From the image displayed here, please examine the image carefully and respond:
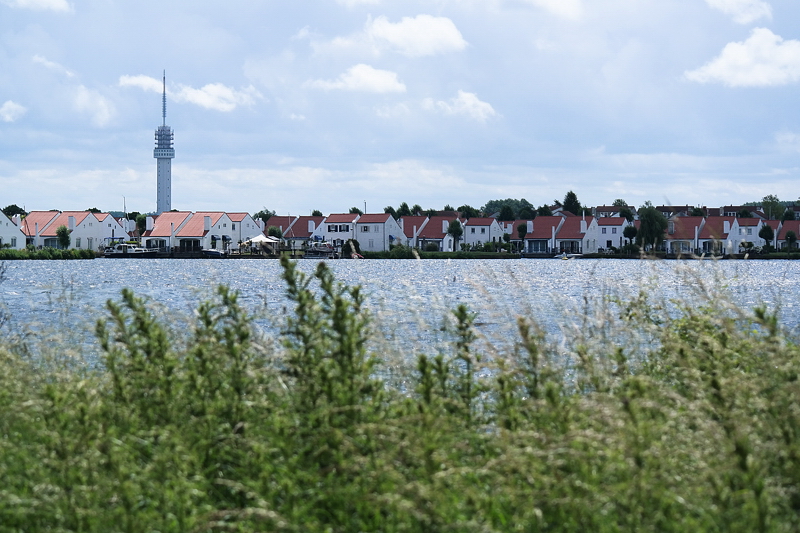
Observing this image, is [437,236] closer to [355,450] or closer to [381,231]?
[381,231]

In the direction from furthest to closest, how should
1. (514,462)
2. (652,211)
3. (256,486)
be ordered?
(652,211), (256,486), (514,462)

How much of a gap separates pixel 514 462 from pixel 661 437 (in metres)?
1.14

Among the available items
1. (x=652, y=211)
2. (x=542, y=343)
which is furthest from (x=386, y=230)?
(x=542, y=343)

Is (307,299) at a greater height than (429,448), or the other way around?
(307,299)

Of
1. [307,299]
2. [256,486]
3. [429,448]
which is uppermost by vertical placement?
[307,299]

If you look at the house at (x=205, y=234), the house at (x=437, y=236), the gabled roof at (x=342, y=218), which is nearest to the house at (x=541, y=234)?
the house at (x=437, y=236)

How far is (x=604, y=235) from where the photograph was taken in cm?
10888

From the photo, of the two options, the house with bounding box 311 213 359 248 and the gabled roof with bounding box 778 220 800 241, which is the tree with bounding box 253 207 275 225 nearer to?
the house with bounding box 311 213 359 248

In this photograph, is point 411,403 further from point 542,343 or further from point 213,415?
point 542,343

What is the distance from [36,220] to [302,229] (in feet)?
117

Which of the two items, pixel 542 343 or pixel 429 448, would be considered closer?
pixel 429 448

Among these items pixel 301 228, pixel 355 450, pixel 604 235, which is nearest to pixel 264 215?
pixel 301 228

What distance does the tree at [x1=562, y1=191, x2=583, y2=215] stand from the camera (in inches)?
5408

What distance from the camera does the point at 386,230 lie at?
108688mm
